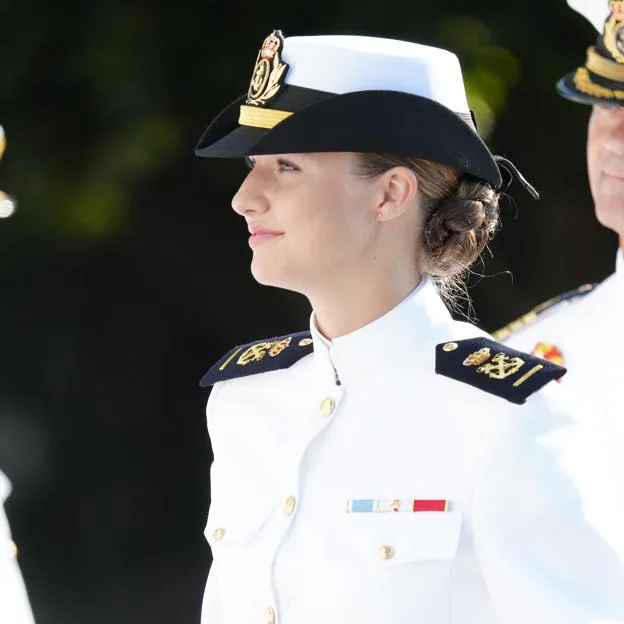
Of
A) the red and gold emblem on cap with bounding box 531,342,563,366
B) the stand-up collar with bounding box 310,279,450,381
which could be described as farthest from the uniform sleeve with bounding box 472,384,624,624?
the red and gold emblem on cap with bounding box 531,342,563,366

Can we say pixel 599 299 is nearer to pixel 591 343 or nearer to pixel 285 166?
pixel 591 343

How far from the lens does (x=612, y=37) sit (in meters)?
3.06

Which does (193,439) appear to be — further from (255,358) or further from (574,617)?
(574,617)

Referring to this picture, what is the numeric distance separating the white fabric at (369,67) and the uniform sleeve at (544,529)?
1.56ft

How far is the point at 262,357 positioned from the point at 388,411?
344mm

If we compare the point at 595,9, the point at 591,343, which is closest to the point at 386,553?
the point at 591,343

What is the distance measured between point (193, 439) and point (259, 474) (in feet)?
7.23

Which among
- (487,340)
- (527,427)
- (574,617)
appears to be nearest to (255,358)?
(487,340)

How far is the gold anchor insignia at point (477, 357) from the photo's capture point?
2.30 metres

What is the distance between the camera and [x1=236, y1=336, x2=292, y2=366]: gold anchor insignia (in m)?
2.65

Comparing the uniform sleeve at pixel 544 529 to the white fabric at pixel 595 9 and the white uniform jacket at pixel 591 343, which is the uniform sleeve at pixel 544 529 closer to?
the white uniform jacket at pixel 591 343

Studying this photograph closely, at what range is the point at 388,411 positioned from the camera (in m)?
2.36

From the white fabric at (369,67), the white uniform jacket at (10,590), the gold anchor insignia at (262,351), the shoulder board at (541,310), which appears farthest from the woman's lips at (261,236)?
the shoulder board at (541,310)

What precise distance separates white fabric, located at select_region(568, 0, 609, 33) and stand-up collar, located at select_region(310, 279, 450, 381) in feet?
3.32
